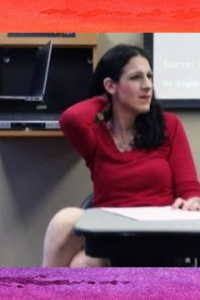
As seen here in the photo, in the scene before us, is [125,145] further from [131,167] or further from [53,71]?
[53,71]

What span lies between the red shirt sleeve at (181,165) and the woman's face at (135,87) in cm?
14

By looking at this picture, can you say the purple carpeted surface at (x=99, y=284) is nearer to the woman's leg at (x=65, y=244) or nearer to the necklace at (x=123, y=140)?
the woman's leg at (x=65, y=244)

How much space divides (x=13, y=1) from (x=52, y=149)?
2098mm

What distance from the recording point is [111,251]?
3.50 ft

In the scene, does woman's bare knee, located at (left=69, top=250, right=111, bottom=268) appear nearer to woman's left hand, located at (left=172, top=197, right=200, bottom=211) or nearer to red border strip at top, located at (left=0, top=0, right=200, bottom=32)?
woman's left hand, located at (left=172, top=197, right=200, bottom=211)

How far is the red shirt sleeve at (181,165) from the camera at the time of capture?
1700 millimetres

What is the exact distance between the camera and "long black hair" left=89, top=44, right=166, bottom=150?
A: 178 centimetres

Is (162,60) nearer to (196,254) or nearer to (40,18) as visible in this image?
(196,254)

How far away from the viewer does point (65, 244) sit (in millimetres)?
1428

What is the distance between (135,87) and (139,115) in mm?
103

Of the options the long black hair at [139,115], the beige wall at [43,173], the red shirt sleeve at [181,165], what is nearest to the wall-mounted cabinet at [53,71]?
the beige wall at [43,173]

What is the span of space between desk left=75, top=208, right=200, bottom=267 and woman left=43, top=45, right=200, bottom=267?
59cm

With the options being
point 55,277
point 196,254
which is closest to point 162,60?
point 196,254

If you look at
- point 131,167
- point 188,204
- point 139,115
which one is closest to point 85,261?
point 188,204
